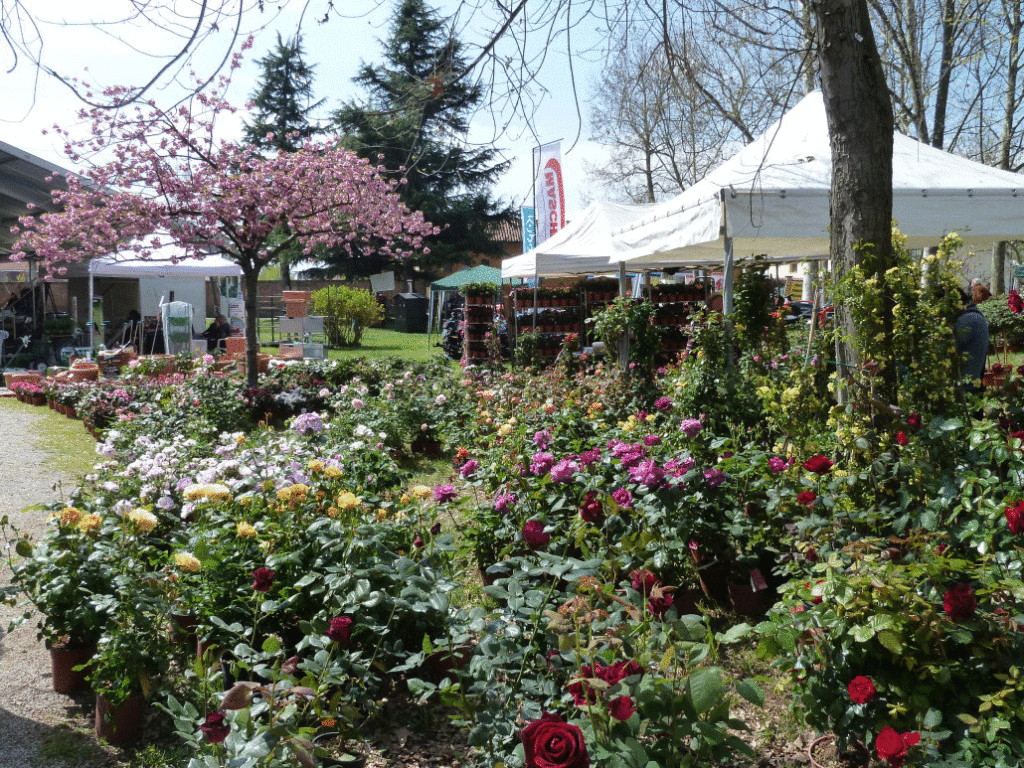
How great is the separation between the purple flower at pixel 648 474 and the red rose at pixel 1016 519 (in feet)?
3.97

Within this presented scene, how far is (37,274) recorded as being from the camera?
18078mm

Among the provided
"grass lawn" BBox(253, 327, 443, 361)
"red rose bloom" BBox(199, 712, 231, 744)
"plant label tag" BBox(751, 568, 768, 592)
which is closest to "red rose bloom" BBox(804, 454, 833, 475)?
"plant label tag" BBox(751, 568, 768, 592)

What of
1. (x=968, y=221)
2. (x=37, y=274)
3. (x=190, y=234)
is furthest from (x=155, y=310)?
(x=968, y=221)

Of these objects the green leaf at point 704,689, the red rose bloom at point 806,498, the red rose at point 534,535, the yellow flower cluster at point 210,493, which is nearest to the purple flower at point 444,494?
the red rose at point 534,535

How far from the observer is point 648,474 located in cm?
306

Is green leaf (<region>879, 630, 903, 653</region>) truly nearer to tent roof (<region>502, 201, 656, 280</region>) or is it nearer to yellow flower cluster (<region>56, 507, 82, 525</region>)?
yellow flower cluster (<region>56, 507, 82, 525</region>)

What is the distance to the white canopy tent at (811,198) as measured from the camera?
594 centimetres

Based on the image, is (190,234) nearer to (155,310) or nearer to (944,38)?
(944,38)

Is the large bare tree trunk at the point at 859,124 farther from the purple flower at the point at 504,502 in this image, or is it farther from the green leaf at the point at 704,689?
the green leaf at the point at 704,689

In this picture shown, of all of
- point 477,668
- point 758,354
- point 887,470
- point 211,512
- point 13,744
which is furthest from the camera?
point 758,354

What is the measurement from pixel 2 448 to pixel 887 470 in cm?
874

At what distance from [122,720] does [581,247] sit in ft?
34.1

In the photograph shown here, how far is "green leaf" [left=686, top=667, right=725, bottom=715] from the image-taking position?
180cm

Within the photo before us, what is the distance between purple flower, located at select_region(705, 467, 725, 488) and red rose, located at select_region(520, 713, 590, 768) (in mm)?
1700
